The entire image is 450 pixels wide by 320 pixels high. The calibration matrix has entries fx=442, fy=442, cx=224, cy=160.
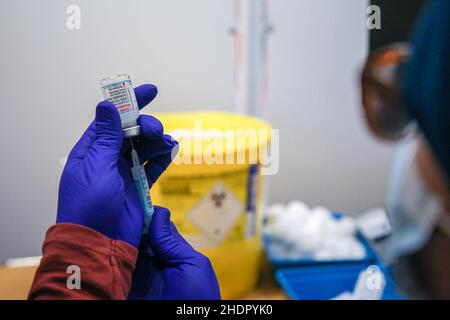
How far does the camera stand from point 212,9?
0.82 m

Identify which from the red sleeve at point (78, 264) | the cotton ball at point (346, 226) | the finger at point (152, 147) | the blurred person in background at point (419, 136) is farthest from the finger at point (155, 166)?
the cotton ball at point (346, 226)

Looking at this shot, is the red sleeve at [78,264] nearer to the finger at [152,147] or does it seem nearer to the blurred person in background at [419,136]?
the finger at [152,147]

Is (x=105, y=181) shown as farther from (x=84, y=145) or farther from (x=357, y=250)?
(x=357, y=250)

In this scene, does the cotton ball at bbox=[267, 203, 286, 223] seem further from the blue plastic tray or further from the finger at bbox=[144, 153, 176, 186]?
the finger at bbox=[144, 153, 176, 186]

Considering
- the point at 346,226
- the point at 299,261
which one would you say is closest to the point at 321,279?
the point at 299,261

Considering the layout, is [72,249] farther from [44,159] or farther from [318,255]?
[318,255]

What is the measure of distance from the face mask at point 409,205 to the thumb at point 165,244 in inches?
18.4

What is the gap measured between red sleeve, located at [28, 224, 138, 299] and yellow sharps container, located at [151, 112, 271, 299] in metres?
0.20

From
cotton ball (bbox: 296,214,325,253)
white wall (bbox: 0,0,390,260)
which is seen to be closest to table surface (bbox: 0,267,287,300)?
white wall (bbox: 0,0,390,260)

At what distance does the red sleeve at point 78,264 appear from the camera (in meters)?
0.58

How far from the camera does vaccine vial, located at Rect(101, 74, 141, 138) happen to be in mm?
586

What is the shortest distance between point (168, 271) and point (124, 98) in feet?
0.85

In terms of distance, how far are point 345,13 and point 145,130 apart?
1.70 feet
